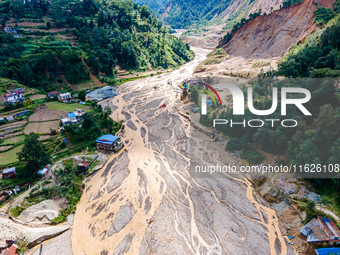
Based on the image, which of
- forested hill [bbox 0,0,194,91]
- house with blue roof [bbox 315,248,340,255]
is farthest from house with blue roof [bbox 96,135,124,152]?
house with blue roof [bbox 315,248,340,255]

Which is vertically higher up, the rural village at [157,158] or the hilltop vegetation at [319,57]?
the hilltop vegetation at [319,57]

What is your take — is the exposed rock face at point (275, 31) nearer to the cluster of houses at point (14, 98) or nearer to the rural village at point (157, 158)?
the rural village at point (157, 158)

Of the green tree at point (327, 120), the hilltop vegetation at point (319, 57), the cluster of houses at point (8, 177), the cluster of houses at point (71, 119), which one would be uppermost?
the hilltop vegetation at point (319, 57)

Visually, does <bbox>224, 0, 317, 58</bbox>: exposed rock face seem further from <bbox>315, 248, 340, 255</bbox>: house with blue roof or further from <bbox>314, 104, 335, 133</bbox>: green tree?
<bbox>315, 248, 340, 255</bbox>: house with blue roof

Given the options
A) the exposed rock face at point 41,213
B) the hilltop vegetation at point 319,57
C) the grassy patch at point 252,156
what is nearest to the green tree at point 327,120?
the grassy patch at point 252,156

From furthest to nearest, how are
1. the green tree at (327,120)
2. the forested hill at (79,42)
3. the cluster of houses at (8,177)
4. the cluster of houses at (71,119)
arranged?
the forested hill at (79,42)
the cluster of houses at (71,119)
the cluster of houses at (8,177)
the green tree at (327,120)

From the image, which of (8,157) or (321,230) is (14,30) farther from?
(321,230)

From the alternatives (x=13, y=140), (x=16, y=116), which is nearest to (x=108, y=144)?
(x=13, y=140)
